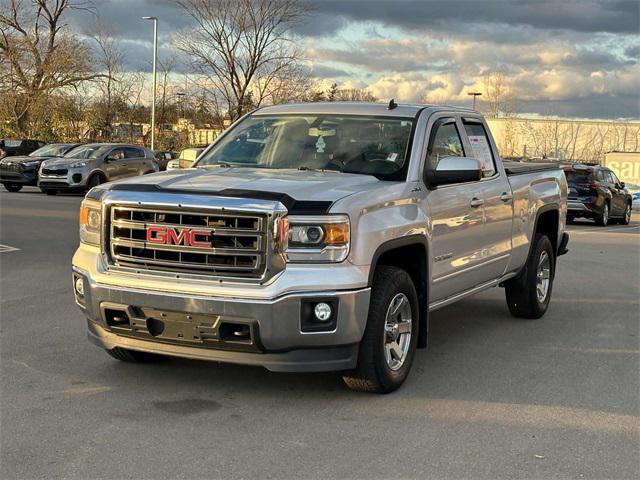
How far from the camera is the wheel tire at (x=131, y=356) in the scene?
571 cm

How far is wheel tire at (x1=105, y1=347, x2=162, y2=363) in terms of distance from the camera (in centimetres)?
571

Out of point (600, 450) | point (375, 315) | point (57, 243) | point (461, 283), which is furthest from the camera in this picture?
point (57, 243)

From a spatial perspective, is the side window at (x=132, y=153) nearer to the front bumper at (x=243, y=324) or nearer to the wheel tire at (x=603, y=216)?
the wheel tire at (x=603, y=216)

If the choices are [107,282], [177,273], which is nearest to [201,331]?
[177,273]

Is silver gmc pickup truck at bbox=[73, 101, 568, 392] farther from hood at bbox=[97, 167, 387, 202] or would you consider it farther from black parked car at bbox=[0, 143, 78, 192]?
black parked car at bbox=[0, 143, 78, 192]

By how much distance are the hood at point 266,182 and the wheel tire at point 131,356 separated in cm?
124

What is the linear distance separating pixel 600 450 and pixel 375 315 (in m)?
1.51

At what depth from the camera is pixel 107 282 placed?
5.00 m

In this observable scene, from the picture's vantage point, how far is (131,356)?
5793mm

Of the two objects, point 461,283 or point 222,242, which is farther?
point 461,283

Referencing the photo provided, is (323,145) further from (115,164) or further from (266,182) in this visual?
(115,164)

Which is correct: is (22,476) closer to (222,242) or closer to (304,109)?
(222,242)

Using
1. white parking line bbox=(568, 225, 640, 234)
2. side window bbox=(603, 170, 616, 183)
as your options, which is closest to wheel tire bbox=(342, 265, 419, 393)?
white parking line bbox=(568, 225, 640, 234)

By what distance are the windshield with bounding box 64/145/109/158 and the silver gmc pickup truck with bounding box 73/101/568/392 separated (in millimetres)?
19330
